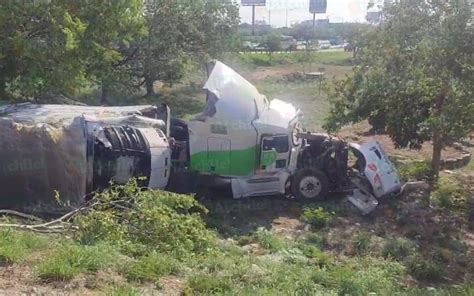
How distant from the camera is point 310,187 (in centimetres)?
1090

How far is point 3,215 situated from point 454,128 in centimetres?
753

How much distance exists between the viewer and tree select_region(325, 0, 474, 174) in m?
9.87

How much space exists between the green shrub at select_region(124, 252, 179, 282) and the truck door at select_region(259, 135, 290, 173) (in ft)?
15.6

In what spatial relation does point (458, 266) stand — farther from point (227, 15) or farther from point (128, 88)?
point (227, 15)

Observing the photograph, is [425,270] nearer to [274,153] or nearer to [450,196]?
[274,153]

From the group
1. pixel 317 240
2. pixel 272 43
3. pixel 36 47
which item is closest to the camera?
pixel 317 240

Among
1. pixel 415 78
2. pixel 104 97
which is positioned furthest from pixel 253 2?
pixel 415 78

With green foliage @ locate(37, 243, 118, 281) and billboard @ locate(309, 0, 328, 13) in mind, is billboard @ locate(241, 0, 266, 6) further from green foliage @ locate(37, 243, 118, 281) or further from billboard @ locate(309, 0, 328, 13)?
green foliage @ locate(37, 243, 118, 281)

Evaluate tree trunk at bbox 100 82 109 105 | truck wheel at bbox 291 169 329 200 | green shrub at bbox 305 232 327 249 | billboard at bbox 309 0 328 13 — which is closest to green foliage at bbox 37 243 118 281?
green shrub at bbox 305 232 327 249

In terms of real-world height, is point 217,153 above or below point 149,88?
above

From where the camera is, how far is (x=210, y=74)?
35.1ft

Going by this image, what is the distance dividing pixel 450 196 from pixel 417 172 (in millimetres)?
1375

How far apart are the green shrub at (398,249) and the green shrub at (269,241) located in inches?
62.9

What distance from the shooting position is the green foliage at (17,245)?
5125mm
